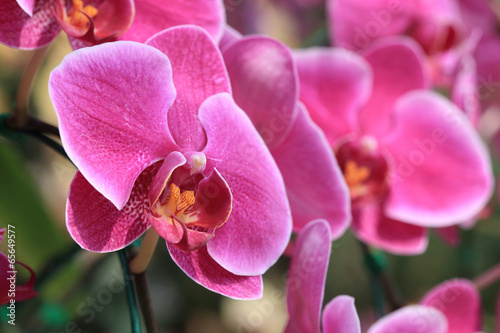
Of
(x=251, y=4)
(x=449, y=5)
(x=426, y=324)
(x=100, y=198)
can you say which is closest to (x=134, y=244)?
(x=100, y=198)

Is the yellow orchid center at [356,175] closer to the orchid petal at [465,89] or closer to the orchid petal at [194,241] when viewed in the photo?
the orchid petal at [465,89]

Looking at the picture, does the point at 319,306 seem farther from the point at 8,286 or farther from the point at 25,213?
the point at 25,213

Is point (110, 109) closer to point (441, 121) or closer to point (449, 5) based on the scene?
point (441, 121)

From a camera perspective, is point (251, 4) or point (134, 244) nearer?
point (134, 244)

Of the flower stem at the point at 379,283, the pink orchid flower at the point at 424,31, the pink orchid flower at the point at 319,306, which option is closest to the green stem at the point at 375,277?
the flower stem at the point at 379,283

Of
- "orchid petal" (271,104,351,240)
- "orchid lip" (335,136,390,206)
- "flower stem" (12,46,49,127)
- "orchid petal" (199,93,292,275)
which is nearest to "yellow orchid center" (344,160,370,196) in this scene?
"orchid lip" (335,136,390,206)

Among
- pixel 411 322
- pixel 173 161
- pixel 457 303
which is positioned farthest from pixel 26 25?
pixel 457 303

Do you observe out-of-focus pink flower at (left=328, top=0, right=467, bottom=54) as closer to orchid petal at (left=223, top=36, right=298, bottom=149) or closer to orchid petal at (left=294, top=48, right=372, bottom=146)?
orchid petal at (left=294, top=48, right=372, bottom=146)
